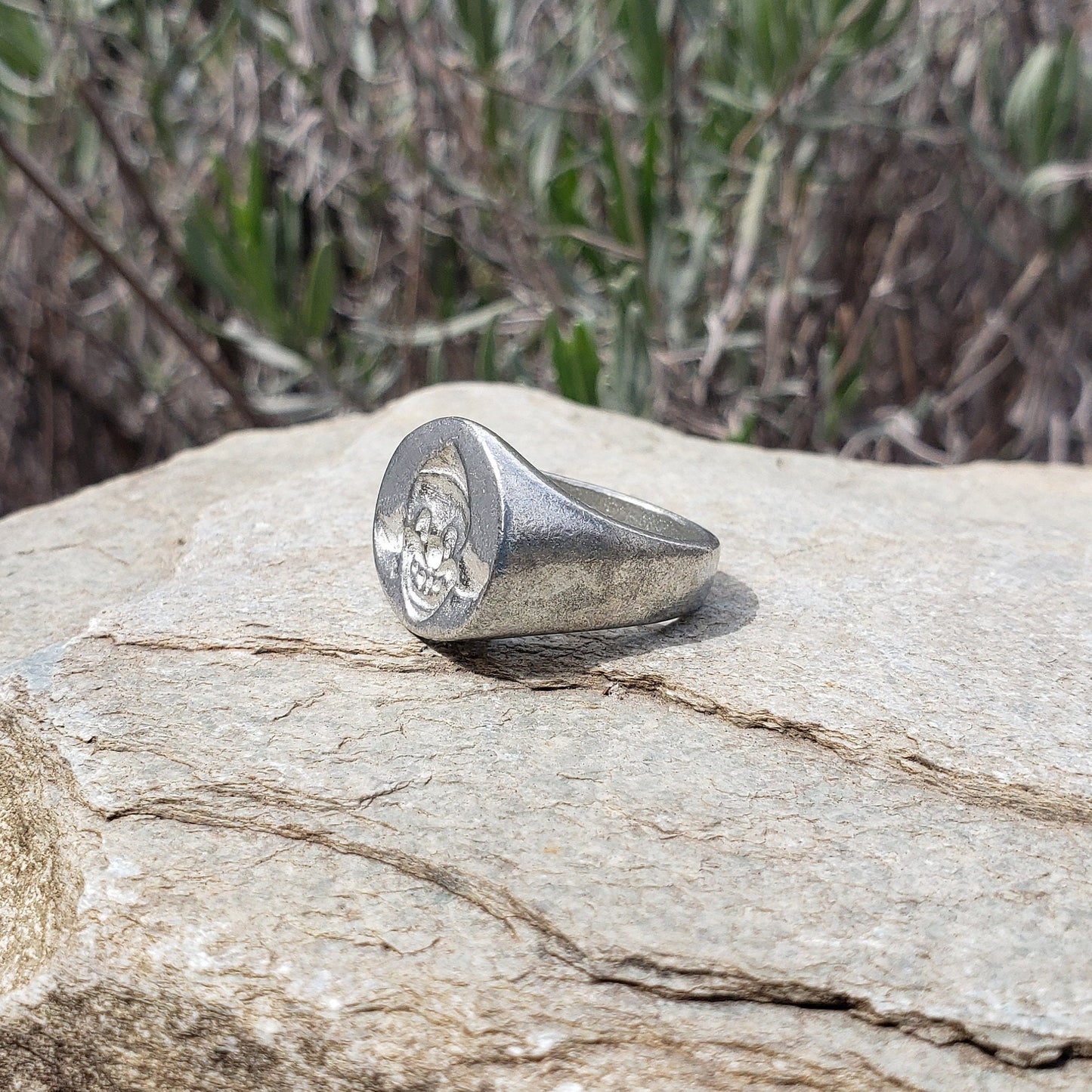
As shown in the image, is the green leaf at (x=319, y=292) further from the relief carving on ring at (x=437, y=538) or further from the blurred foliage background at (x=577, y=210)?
the relief carving on ring at (x=437, y=538)

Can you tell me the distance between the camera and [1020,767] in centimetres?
125

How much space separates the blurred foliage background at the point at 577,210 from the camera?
281 cm

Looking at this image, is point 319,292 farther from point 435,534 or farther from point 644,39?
point 435,534

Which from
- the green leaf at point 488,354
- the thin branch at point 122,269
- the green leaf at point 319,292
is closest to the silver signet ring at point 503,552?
the green leaf at point 488,354

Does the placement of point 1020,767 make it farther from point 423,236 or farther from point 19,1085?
point 423,236

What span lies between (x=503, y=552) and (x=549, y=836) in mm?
331

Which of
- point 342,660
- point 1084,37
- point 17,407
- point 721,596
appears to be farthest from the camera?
point 17,407

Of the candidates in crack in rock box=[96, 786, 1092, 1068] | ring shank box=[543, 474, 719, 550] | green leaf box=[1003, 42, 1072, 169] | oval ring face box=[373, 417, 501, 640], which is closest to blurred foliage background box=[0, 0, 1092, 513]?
green leaf box=[1003, 42, 1072, 169]

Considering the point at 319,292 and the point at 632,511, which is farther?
the point at 319,292

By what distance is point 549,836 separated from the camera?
1.18 metres

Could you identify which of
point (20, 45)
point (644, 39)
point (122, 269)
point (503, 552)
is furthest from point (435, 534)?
point (20, 45)

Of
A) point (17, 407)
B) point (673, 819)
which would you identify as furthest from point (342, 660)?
point (17, 407)

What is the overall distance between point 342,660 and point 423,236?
223 cm

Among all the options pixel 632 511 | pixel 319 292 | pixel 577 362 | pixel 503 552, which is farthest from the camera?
pixel 319 292
